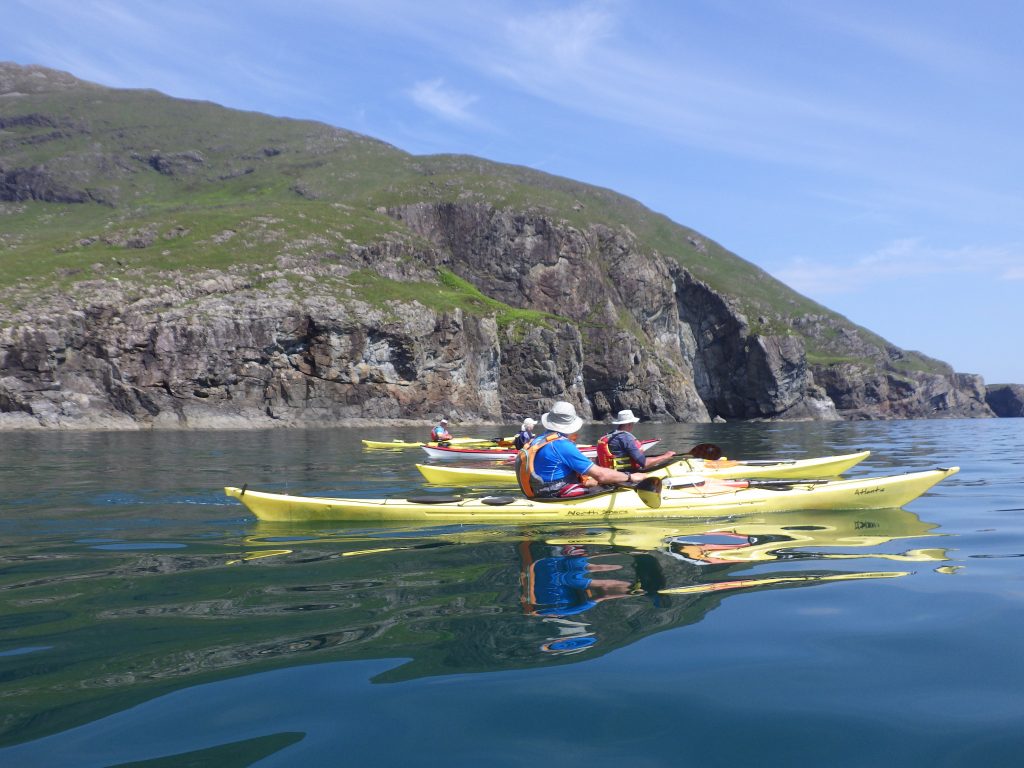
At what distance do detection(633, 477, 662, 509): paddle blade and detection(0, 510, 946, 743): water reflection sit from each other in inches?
16.0

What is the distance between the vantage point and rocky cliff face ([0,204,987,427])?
63.3 meters

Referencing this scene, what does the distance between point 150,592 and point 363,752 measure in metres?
4.31

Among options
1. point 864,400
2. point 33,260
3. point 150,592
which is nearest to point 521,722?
point 150,592

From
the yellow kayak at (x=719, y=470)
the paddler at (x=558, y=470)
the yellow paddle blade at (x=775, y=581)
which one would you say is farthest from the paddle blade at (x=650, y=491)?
the yellow kayak at (x=719, y=470)

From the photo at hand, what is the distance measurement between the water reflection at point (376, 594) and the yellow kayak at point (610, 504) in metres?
0.37

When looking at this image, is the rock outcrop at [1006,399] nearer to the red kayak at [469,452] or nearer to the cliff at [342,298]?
the cliff at [342,298]

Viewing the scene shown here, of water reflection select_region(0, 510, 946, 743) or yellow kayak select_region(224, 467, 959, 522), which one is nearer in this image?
water reflection select_region(0, 510, 946, 743)

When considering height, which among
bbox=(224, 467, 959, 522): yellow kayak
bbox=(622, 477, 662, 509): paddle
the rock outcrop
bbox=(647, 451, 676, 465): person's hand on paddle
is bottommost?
bbox=(224, 467, 959, 522): yellow kayak

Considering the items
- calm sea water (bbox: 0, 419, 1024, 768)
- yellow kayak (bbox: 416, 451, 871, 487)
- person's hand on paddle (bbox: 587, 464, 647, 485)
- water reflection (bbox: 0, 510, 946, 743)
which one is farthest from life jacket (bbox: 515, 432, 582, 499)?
yellow kayak (bbox: 416, 451, 871, 487)

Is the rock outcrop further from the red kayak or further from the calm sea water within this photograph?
the calm sea water

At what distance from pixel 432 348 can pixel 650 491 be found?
7058 cm

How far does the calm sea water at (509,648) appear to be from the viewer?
3646 mm

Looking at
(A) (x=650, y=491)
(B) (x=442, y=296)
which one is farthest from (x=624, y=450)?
(B) (x=442, y=296)

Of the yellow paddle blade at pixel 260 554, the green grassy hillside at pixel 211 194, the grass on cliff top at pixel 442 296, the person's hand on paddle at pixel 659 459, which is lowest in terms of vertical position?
the yellow paddle blade at pixel 260 554
